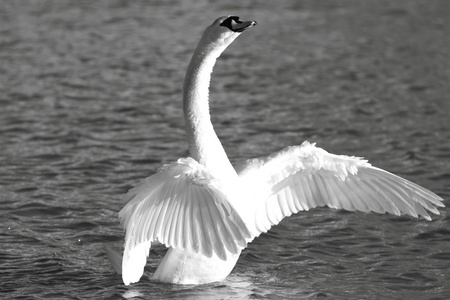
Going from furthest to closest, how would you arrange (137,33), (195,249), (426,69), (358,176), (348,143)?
(137,33) → (426,69) → (348,143) → (358,176) → (195,249)

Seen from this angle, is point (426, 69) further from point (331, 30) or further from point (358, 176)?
point (358, 176)

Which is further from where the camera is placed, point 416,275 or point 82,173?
point 82,173

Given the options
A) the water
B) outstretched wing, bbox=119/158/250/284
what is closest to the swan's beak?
outstretched wing, bbox=119/158/250/284

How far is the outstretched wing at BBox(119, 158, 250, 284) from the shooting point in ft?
25.5

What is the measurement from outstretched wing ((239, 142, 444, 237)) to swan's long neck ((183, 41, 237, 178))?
0.50 metres

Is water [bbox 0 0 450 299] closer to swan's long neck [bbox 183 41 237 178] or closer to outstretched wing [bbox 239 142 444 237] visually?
outstretched wing [bbox 239 142 444 237]

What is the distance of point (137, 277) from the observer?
8.73m

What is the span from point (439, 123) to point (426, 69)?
128 inches

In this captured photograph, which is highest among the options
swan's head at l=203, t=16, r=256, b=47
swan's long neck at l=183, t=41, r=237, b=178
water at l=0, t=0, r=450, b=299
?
swan's head at l=203, t=16, r=256, b=47

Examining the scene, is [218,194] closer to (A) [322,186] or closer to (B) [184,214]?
(B) [184,214]

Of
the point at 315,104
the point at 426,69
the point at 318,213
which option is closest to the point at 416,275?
the point at 318,213

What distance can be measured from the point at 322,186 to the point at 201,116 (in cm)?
152

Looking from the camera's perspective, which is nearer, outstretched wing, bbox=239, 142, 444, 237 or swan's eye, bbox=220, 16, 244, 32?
swan's eye, bbox=220, 16, 244, 32

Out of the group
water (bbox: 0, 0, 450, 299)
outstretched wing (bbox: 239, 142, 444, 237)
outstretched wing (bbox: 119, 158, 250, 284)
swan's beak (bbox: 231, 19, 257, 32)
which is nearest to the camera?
outstretched wing (bbox: 119, 158, 250, 284)
